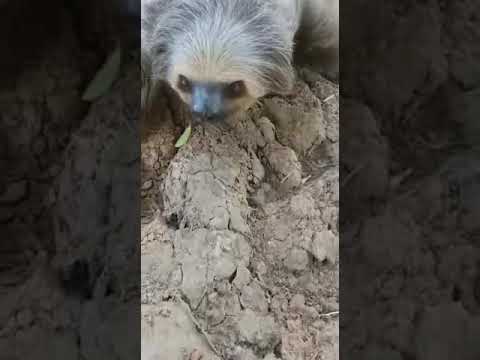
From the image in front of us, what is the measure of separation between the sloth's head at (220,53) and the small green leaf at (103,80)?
0.09 meters

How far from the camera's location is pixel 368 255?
0.84 metres

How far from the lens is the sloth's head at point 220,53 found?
34.0 inches

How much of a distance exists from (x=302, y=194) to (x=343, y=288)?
16 centimetres

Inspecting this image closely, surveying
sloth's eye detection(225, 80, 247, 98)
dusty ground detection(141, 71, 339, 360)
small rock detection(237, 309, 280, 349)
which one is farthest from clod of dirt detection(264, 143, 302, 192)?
small rock detection(237, 309, 280, 349)

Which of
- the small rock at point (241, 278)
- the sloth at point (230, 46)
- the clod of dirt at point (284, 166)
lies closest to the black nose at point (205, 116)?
the sloth at point (230, 46)

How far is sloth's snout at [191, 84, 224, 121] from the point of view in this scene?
2.84 feet

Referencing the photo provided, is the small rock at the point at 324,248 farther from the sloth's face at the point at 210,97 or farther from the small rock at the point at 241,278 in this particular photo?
the sloth's face at the point at 210,97

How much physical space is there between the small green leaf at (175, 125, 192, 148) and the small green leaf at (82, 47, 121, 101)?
0.49 feet

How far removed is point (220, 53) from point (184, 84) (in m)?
0.08

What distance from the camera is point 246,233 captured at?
2.78 ft

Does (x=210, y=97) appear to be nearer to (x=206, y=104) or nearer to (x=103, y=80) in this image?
(x=206, y=104)

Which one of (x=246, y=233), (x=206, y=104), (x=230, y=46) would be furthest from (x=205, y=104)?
(x=246, y=233)

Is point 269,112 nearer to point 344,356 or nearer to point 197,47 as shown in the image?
point 197,47

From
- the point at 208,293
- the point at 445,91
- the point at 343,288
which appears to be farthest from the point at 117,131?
the point at 445,91
